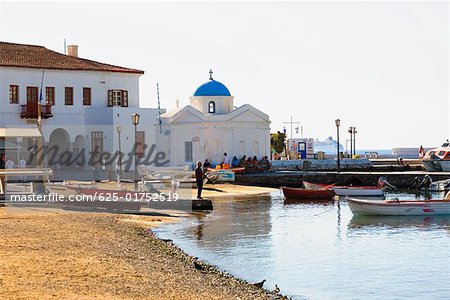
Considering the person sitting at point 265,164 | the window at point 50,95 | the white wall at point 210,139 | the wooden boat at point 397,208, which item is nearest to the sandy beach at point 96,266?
the wooden boat at point 397,208

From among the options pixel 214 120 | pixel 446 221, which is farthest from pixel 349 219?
pixel 214 120

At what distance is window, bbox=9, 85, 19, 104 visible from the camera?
A: 194ft

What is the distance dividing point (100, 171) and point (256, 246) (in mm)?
30174

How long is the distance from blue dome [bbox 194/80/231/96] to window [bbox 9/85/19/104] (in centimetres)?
1559

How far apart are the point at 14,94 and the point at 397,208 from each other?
97.7 ft

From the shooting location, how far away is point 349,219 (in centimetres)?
3916

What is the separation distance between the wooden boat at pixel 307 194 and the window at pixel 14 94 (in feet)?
66.9

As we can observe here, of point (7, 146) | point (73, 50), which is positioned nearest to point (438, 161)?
point (73, 50)

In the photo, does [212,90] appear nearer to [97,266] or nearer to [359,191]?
[359,191]

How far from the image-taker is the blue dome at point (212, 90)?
69.6 metres

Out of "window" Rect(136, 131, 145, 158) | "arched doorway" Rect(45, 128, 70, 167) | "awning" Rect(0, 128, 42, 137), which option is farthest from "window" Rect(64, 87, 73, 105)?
"awning" Rect(0, 128, 42, 137)

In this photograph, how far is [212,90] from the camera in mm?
69812

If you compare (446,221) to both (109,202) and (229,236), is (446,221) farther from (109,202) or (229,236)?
(109,202)

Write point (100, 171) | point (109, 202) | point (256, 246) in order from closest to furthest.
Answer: point (256, 246) → point (109, 202) → point (100, 171)
